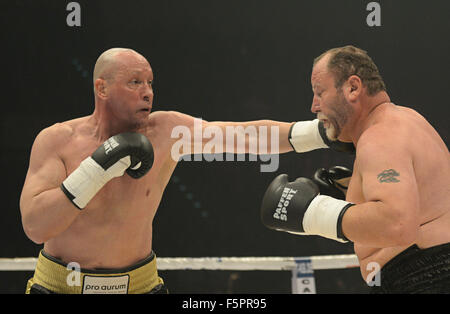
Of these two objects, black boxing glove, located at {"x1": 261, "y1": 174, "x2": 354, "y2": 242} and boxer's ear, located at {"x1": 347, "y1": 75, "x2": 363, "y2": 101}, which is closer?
black boxing glove, located at {"x1": 261, "y1": 174, "x2": 354, "y2": 242}

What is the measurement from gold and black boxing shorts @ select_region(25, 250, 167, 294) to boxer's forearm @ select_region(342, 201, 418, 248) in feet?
3.09

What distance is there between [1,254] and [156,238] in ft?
3.82

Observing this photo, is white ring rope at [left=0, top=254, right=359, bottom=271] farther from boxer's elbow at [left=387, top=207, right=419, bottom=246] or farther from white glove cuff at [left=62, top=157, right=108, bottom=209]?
boxer's elbow at [left=387, top=207, right=419, bottom=246]

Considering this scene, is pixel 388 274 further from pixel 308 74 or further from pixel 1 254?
pixel 1 254

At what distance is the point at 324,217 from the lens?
149 centimetres

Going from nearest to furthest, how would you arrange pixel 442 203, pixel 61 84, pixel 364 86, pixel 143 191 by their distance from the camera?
1. pixel 442 203
2. pixel 364 86
3. pixel 143 191
4. pixel 61 84

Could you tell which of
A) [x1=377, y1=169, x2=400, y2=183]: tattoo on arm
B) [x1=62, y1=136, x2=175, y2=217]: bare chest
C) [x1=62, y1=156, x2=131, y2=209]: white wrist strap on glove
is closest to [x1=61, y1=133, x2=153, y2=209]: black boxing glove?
[x1=62, y1=156, x2=131, y2=209]: white wrist strap on glove

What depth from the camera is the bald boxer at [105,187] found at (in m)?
1.79

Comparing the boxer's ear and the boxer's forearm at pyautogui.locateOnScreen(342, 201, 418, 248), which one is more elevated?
the boxer's ear

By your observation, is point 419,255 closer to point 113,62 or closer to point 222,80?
point 113,62

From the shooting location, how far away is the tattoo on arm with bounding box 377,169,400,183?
4.42ft

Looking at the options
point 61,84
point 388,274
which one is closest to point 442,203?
point 388,274

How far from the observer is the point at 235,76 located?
376 cm
